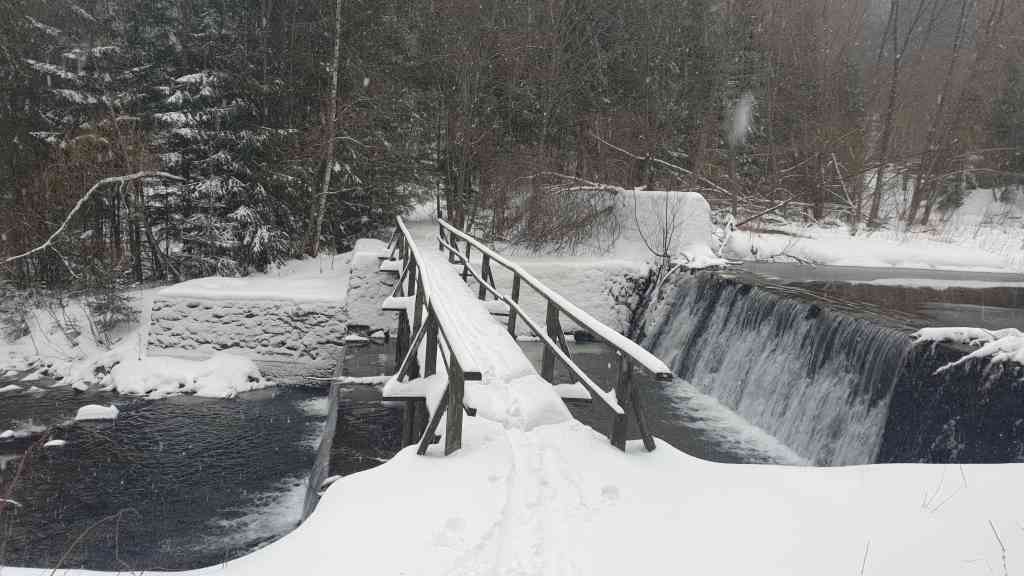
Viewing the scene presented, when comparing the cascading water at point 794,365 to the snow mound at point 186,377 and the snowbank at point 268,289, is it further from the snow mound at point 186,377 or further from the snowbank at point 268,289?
the snow mound at point 186,377

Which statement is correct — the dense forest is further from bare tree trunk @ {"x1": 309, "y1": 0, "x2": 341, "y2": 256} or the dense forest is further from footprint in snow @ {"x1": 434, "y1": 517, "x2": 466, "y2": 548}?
footprint in snow @ {"x1": 434, "y1": 517, "x2": 466, "y2": 548}

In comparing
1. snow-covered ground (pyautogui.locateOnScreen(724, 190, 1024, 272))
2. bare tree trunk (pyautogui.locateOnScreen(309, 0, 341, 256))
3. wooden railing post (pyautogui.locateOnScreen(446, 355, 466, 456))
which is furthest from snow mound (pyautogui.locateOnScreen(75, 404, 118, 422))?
snow-covered ground (pyautogui.locateOnScreen(724, 190, 1024, 272))

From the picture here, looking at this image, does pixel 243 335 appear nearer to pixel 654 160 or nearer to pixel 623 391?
pixel 623 391

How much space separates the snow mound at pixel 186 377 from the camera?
41.0 feet

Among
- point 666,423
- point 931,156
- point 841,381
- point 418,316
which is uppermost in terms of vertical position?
point 931,156

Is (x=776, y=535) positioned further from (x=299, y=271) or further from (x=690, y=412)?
(x=299, y=271)

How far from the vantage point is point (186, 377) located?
1280 centimetres

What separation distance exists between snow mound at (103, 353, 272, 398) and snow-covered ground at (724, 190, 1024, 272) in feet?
40.1

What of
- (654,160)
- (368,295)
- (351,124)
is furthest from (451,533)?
(654,160)

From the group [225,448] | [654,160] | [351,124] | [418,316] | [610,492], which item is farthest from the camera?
[654,160]

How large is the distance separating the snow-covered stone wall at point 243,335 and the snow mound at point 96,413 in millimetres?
2538

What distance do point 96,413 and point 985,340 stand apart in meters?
12.8

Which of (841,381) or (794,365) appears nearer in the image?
(841,381)

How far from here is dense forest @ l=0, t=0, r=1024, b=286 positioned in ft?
59.1
